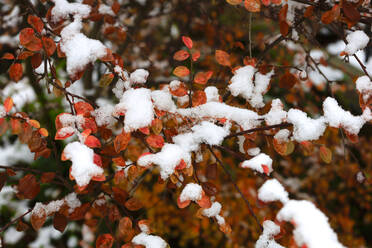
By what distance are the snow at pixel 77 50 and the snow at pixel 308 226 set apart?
66cm

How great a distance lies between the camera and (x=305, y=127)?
83 centimetres

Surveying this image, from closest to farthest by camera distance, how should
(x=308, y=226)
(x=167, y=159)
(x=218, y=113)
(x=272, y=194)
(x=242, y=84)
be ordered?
(x=308, y=226) < (x=272, y=194) < (x=167, y=159) < (x=218, y=113) < (x=242, y=84)

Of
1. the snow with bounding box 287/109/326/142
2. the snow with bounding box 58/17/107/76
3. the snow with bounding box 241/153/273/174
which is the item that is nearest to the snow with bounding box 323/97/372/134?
the snow with bounding box 287/109/326/142

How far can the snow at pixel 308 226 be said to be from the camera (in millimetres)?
542

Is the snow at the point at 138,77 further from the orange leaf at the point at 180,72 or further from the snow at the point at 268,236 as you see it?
the snow at the point at 268,236

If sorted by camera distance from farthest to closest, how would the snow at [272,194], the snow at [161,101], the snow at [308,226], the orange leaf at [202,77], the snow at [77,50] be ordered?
the orange leaf at [202,77]
the snow at [161,101]
the snow at [77,50]
the snow at [272,194]
the snow at [308,226]

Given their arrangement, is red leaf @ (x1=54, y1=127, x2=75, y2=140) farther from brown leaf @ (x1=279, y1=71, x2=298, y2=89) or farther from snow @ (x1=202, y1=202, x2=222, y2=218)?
brown leaf @ (x1=279, y1=71, x2=298, y2=89)

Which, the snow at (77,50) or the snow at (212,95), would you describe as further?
the snow at (212,95)

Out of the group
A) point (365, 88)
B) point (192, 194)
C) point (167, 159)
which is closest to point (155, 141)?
point (167, 159)

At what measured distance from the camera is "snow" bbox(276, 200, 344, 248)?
542 mm

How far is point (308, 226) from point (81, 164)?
0.56 meters

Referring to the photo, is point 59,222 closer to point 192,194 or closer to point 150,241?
point 150,241

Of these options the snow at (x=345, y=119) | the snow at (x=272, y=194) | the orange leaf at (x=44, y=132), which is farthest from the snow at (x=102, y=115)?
the snow at (x=345, y=119)

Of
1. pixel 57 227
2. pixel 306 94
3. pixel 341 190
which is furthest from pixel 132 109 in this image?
pixel 341 190
